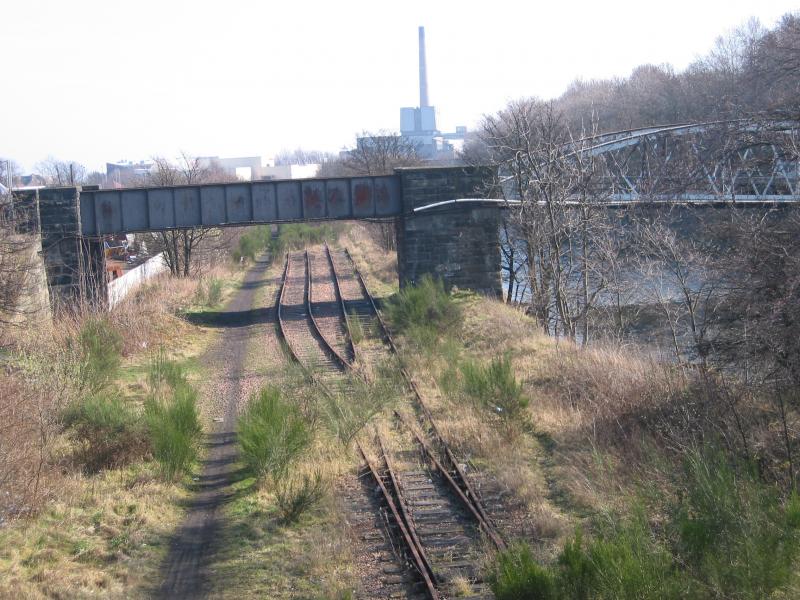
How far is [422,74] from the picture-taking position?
6604 inches

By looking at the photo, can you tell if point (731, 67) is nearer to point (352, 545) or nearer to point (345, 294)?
point (345, 294)

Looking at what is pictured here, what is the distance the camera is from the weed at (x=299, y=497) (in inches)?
340

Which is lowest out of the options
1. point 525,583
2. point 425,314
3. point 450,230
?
point 525,583

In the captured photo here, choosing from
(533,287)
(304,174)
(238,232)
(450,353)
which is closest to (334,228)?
(238,232)

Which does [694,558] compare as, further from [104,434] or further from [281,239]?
[281,239]

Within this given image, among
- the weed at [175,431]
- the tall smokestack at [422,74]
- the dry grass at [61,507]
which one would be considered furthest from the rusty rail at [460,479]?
the tall smokestack at [422,74]

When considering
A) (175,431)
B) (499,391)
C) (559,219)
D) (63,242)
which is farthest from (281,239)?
(175,431)

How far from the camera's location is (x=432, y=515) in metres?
8.53

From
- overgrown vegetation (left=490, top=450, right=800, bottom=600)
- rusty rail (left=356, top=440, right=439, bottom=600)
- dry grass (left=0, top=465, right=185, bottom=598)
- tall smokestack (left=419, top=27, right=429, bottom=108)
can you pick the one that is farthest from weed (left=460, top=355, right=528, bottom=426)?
tall smokestack (left=419, top=27, right=429, bottom=108)

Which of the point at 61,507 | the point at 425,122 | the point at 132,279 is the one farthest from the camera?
the point at 425,122

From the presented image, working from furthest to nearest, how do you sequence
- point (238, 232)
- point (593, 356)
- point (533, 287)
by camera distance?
point (238, 232), point (533, 287), point (593, 356)

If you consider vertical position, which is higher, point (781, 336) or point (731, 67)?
point (731, 67)

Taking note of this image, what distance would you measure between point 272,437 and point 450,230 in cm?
1806

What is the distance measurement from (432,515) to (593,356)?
589cm
